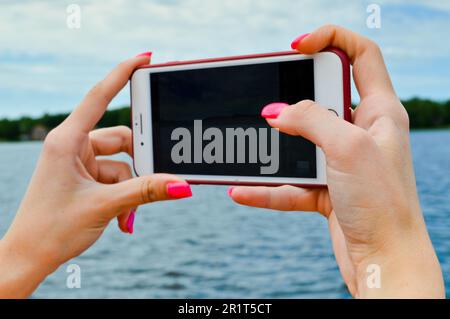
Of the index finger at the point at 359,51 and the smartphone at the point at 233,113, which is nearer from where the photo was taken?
the index finger at the point at 359,51

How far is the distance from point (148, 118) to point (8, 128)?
5973 cm

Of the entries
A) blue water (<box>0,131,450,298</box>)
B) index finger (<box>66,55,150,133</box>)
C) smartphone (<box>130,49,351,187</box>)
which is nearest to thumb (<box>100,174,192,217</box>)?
smartphone (<box>130,49,351,187</box>)

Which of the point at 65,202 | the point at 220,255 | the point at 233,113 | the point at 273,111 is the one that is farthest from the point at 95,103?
the point at 220,255

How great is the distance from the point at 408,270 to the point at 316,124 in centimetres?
80

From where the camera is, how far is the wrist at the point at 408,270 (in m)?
2.40

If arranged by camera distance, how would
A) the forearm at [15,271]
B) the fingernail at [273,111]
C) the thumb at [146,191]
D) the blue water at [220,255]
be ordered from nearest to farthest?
the fingernail at [273,111], the thumb at [146,191], the forearm at [15,271], the blue water at [220,255]

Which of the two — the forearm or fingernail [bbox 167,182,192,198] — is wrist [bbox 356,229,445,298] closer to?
fingernail [bbox 167,182,192,198]

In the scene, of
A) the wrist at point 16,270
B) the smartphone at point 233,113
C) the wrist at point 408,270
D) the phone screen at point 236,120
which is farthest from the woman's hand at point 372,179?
the wrist at point 16,270

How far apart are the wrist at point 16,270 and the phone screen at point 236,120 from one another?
1.02 m

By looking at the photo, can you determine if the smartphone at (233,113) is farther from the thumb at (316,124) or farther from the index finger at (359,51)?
the thumb at (316,124)

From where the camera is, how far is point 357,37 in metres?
2.90

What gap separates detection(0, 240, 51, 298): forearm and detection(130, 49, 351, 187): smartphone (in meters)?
0.91

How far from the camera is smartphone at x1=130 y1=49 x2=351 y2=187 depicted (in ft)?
9.88

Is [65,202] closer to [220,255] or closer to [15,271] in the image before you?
[15,271]
